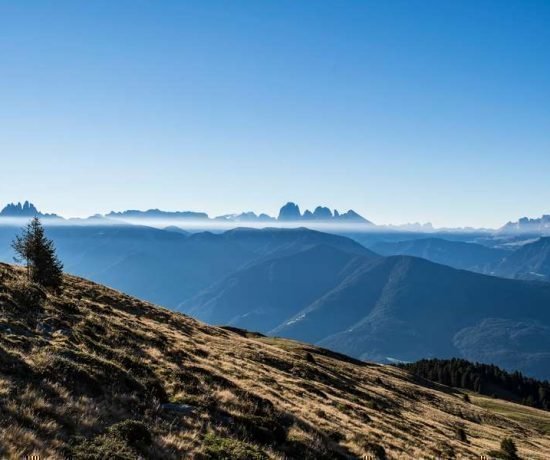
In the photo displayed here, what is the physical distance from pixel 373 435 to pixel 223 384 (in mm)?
8857

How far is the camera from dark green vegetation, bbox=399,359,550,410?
6663 inches

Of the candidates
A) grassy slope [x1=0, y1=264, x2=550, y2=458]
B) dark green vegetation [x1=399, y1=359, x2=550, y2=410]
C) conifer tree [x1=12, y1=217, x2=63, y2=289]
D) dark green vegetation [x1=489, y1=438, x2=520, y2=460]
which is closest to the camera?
grassy slope [x1=0, y1=264, x2=550, y2=458]

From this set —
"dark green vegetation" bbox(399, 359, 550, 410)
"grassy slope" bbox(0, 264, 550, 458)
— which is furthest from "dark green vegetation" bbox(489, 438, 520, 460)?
"dark green vegetation" bbox(399, 359, 550, 410)

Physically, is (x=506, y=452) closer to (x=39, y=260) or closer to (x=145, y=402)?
(x=145, y=402)

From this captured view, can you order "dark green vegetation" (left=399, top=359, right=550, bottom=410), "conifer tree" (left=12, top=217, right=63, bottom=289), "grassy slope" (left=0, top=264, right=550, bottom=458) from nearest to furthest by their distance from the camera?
"grassy slope" (left=0, top=264, right=550, bottom=458) → "conifer tree" (left=12, top=217, right=63, bottom=289) → "dark green vegetation" (left=399, top=359, right=550, bottom=410)

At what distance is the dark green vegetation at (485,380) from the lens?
169250 millimetres

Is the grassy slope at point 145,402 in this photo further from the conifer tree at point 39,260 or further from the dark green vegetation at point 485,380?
the dark green vegetation at point 485,380

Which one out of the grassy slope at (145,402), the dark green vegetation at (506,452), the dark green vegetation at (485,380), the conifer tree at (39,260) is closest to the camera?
the grassy slope at (145,402)

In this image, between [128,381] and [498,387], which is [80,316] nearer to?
[128,381]

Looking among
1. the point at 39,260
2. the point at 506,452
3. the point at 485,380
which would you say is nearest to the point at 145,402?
the point at 39,260

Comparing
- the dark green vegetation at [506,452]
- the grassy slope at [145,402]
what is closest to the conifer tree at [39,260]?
the grassy slope at [145,402]

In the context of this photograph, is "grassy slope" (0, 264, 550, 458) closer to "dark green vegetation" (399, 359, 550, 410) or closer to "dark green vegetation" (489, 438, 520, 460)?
"dark green vegetation" (489, 438, 520, 460)

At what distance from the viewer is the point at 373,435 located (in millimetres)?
24000

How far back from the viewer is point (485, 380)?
7269 inches
